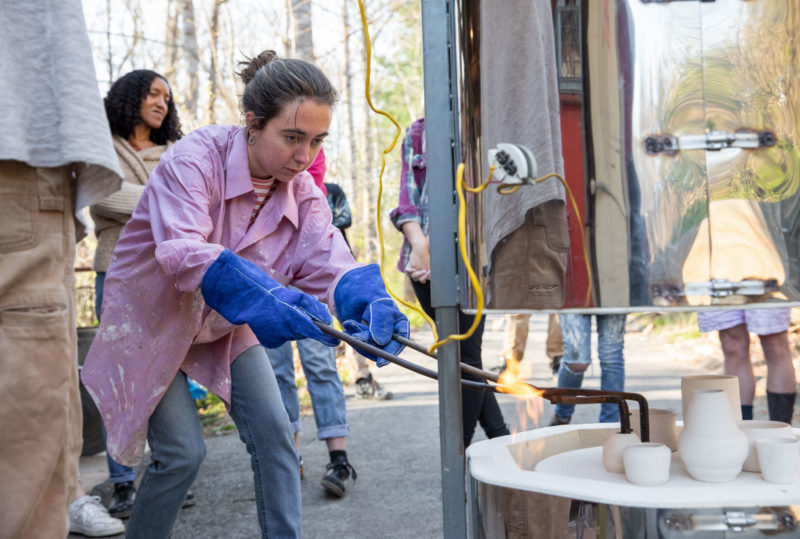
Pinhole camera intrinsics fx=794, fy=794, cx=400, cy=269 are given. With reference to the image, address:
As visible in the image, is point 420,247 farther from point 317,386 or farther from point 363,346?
point 363,346

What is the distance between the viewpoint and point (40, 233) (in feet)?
6.39

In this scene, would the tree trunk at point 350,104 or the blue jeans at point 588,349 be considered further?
the tree trunk at point 350,104

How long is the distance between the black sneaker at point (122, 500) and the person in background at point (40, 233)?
4.39ft

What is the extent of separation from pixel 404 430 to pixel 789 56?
380 centimetres

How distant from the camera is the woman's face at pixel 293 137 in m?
2.15

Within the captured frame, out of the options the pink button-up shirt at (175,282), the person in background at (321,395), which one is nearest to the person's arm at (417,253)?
the person in background at (321,395)

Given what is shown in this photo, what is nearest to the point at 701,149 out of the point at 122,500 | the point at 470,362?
the point at 470,362

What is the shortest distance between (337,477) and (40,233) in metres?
1.99

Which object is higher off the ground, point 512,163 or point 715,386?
point 512,163

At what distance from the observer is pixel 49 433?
1.93 m

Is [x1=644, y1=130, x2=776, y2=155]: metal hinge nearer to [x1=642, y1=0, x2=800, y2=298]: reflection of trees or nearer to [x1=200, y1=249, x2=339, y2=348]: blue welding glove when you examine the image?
[x1=642, y1=0, x2=800, y2=298]: reflection of trees

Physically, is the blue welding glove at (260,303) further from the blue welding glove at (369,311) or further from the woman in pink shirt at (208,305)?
the woman in pink shirt at (208,305)

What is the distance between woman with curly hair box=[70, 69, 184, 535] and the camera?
10.9 ft

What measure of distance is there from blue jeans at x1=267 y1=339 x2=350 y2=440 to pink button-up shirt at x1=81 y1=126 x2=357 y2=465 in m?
1.33
